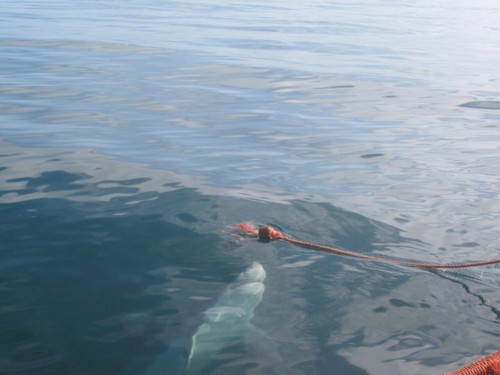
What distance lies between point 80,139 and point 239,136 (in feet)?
6.62

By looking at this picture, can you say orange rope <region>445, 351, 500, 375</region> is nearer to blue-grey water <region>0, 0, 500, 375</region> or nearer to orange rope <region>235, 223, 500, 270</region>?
blue-grey water <region>0, 0, 500, 375</region>

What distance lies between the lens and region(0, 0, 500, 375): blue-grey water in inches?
190

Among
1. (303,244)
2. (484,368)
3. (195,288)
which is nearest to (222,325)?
(195,288)

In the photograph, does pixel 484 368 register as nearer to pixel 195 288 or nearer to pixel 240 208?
pixel 195 288

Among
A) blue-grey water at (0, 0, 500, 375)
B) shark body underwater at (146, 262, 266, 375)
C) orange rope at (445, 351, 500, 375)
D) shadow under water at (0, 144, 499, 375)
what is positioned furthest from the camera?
blue-grey water at (0, 0, 500, 375)

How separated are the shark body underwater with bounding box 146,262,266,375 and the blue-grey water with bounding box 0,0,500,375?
4 cm

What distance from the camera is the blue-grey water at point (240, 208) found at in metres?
4.83

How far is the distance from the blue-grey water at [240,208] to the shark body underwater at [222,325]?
0.04 meters

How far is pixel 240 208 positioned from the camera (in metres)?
6.96

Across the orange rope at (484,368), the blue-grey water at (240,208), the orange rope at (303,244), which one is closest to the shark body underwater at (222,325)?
the blue-grey water at (240,208)

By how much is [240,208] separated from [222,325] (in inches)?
81.2

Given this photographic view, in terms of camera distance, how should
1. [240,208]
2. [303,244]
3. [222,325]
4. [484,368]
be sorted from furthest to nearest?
[240,208] → [303,244] → [222,325] → [484,368]

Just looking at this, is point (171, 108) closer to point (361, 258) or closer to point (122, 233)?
point (122, 233)

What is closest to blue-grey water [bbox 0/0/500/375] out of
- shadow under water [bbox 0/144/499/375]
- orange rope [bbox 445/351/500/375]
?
shadow under water [bbox 0/144/499/375]
